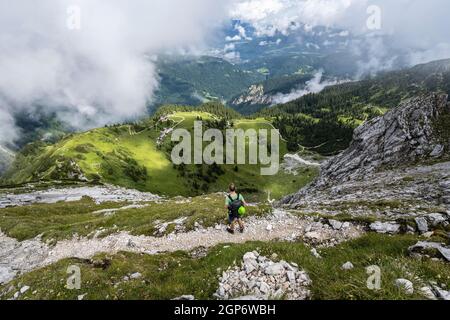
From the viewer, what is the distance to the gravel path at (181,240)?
23.3m

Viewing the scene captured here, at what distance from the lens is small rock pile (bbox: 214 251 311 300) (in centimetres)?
1389

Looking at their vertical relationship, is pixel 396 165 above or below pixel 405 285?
above

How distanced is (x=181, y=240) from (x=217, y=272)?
35.4ft

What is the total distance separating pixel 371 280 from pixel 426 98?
69.8 m

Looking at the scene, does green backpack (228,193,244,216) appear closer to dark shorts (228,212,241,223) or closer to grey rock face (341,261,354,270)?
dark shorts (228,212,241,223)

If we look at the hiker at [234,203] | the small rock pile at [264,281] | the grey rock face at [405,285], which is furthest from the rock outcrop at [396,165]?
the small rock pile at [264,281]

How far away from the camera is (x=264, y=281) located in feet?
49.3

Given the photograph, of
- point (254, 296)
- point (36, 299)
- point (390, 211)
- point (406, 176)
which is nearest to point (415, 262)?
point (254, 296)

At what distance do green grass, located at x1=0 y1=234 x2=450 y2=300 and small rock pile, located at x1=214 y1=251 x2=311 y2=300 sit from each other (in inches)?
18.8

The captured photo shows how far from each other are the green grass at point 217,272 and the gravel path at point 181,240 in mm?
2600

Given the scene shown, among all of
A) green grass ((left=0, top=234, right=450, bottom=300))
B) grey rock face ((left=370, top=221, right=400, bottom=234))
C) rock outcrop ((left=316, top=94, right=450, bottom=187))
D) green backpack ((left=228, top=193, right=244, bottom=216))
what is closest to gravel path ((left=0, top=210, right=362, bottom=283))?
grey rock face ((left=370, top=221, right=400, bottom=234))

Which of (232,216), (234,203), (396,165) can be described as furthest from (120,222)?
(396,165)

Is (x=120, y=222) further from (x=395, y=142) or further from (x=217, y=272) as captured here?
(x=395, y=142)
